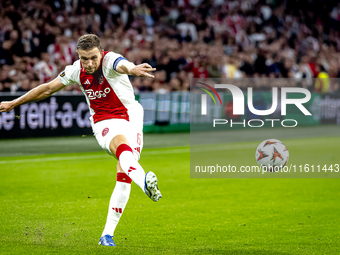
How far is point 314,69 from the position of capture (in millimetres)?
20672

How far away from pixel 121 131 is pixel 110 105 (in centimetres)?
34

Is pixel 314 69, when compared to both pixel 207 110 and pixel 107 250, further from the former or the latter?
pixel 107 250

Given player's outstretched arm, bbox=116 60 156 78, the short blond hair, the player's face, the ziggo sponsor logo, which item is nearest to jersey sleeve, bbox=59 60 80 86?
the ziggo sponsor logo

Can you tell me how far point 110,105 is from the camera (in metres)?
5.06

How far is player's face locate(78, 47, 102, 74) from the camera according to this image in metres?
4.62

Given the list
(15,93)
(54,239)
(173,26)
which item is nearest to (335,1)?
(173,26)

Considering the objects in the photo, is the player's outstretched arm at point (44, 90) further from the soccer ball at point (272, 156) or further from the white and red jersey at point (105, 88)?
the soccer ball at point (272, 156)

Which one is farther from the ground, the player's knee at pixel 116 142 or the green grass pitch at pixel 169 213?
the player's knee at pixel 116 142

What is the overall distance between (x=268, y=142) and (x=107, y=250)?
5.02 m

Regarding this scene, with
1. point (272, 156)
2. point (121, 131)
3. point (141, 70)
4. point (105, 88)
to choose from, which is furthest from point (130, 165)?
point (272, 156)

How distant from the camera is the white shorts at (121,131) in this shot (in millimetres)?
4887

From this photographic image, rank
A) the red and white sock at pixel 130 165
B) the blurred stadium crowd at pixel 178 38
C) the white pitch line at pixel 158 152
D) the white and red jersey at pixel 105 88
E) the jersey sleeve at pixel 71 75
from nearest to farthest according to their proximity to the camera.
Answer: the red and white sock at pixel 130 165, the white and red jersey at pixel 105 88, the jersey sleeve at pixel 71 75, the white pitch line at pixel 158 152, the blurred stadium crowd at pixel 178 38

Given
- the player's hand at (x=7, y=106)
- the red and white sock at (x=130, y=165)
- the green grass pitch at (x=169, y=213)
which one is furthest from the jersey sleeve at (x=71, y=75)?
the green grass pitch at (x=169, y=213)

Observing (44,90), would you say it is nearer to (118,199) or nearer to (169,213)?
(118,199)
